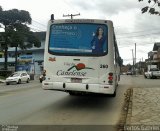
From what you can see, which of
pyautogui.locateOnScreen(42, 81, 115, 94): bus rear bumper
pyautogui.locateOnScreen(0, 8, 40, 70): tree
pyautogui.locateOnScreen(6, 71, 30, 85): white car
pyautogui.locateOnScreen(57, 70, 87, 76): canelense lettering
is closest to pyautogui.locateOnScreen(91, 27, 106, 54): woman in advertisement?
pyautogui.locateOnScreen(57, 70, 87, 76): canelense lettering

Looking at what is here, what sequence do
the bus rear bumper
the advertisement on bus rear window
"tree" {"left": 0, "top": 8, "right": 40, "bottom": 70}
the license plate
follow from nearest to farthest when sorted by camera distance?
the bus rear bumper
the license plate
the advertisement on bus rear window
"tree" {"left": 0, "top": 8, "right": 40, "bottom": 70}

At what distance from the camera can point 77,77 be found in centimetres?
1395

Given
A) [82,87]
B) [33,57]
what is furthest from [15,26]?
[82,87]

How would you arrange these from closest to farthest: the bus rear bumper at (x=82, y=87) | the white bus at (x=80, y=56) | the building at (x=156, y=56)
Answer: the bus rear bumper at (x=82, y=87), the white bus at (x=80, y=56), the building at (x=156, y=56)

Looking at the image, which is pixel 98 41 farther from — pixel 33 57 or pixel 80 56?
pixel 33 57

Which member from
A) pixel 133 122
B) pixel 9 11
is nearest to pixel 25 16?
pixel 9 11

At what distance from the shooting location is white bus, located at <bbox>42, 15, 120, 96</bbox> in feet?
45.1

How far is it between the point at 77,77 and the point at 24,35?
155ft

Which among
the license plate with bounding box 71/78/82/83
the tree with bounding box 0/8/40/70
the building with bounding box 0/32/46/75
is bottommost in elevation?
the license plate with bounding box 71/78/82/83

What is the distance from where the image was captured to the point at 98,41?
552 inches

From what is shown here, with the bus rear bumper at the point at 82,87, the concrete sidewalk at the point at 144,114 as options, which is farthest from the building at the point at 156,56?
the bus rear bumper at the point at 82,87

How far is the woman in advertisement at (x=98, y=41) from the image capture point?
1395cm

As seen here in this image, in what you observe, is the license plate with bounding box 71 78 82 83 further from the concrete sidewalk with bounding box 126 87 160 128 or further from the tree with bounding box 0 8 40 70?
the tree with bounding box 0 8 40 70

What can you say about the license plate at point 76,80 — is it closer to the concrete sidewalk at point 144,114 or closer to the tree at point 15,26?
the concrete sidewalk at point 144,114
